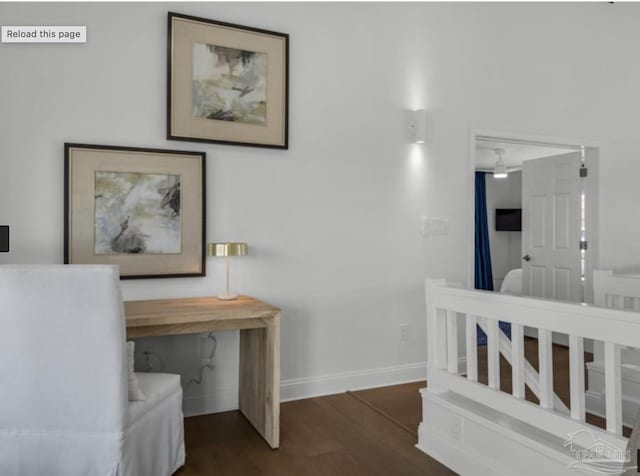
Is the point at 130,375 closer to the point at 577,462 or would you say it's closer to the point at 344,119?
the point at 577,462

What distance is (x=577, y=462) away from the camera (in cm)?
176

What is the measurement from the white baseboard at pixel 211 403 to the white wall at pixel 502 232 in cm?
688

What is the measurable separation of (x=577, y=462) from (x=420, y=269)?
6.91ft

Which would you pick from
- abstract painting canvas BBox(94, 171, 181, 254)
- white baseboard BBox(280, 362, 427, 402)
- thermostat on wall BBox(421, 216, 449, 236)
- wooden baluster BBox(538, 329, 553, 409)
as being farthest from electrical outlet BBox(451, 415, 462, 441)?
abstract painting canvas BBox(94, 171, 181, 254)

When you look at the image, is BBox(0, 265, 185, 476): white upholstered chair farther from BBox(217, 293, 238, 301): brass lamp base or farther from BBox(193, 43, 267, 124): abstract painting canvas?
BBox(193, 43, 267, 124): abstract painting canvas

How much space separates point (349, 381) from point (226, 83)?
7.21 ft

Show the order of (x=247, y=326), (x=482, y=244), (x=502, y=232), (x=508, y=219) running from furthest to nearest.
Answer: (x=502, y=232), (x=508, y=219), (x=482, y=244), (x=247, y=326)

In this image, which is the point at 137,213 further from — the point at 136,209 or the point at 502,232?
the point at 502,232

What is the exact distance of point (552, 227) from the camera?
503cm

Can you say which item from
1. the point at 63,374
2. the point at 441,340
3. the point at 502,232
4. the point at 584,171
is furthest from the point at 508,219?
the point at 63,374

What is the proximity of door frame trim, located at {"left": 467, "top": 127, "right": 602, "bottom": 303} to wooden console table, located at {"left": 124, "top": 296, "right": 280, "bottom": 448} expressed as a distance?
6.57 ft

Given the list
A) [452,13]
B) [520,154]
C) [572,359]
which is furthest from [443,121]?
[520,154]

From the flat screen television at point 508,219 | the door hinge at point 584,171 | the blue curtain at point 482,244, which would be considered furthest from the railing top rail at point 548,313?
the flat screen television at point 508,219

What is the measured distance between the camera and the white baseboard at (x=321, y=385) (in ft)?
10.0
